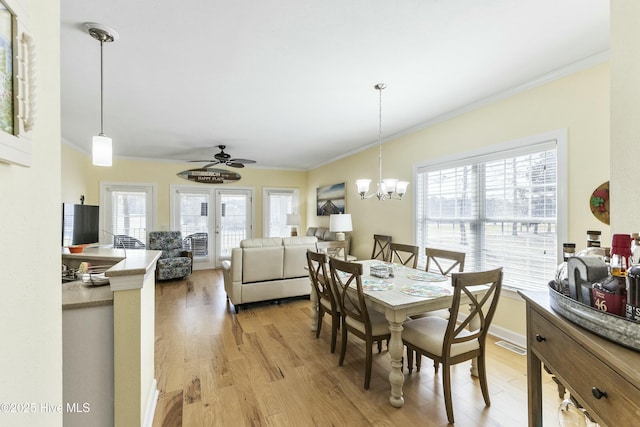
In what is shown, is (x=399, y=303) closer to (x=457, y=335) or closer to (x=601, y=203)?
(x=457, y=335)

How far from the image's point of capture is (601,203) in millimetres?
2176

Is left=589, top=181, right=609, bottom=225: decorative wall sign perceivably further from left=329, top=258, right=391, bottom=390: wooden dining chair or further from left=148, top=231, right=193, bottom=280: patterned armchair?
left=148, top=231, right=193, bottom=280: patterned armchair

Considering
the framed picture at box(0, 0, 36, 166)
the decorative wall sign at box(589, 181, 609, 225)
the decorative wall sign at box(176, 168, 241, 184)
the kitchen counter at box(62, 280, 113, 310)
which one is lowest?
the kitchen counter at box(62, 280, 113, 310)

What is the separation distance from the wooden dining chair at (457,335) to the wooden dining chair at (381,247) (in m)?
2.30

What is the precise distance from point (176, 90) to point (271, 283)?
262 cm

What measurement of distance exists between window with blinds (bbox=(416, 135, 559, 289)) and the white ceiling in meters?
0.74

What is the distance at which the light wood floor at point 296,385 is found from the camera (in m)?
1.80

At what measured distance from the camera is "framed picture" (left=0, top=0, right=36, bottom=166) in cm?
53

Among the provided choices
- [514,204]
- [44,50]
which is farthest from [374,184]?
[44,50]

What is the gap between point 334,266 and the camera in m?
2.22

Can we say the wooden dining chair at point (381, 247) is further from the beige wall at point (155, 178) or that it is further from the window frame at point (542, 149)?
the beige wall at point (155, 178)

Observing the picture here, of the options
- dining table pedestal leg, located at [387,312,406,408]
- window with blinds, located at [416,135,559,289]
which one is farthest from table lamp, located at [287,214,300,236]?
dining table pedestal leg, located at [387,312,406,408]

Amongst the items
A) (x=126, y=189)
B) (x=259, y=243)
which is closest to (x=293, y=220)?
(x=259, y=243)

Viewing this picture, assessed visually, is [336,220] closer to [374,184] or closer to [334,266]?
[374,184]
